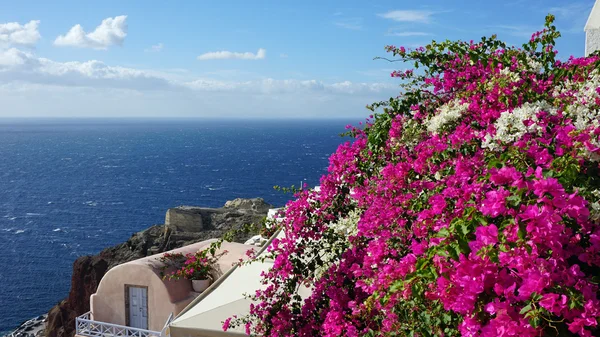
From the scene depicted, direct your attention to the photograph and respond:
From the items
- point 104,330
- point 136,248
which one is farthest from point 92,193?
point 104,330

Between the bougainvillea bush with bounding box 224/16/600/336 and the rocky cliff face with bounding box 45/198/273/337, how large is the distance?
2208cm

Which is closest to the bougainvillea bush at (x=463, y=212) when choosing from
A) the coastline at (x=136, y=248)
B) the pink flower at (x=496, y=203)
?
the pink flower at (x=496, y=203)

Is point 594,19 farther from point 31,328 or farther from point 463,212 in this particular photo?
point 31,328

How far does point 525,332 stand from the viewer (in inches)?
106

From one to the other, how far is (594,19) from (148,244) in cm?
3392

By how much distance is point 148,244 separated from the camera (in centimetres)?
3919

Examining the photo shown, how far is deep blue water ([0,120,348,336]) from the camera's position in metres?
45.4

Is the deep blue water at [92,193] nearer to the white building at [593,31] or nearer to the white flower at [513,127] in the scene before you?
the white building at [593,31]

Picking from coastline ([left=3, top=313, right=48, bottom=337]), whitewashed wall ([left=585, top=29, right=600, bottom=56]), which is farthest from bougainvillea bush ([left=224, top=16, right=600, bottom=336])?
coastline ([left=3, top=313, right=48, bottom=337])

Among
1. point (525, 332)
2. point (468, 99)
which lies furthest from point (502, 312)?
point (468, 99)

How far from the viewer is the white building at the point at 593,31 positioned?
11.5 m

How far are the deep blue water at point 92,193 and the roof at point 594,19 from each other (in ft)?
121

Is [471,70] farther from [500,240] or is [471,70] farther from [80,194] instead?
[80,194]

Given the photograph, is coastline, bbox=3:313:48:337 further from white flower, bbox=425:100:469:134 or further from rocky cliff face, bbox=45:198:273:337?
white flower, bbox=425:100:469:134
